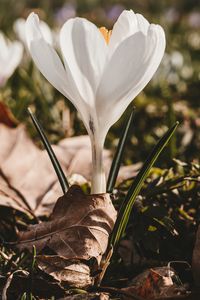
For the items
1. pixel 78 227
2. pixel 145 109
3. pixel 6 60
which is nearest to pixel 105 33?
pixel 78 227

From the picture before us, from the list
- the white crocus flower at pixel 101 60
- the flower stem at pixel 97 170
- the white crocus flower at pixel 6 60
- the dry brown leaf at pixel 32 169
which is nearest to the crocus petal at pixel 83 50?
the white crocus flower at pixel 101 60

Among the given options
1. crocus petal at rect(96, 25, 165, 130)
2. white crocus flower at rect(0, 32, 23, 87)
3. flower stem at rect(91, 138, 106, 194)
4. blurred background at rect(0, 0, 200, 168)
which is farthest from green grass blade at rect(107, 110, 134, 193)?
white crocus flower at rect(0, 32, 23, 87)

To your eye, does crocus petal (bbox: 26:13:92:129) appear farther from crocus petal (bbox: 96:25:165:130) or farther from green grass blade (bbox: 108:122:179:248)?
green grass blade (bbox: 108:122:179:248)

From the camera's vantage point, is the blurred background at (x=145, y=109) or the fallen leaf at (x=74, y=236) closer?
the fallen leaf at (x=74, y=236)

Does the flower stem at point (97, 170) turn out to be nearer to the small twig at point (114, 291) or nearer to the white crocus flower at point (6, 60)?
the small twig at point (114, 291)

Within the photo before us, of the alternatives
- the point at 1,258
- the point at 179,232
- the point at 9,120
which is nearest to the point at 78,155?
the point at 9,120

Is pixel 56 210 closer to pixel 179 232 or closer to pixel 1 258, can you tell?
pixel 1 258

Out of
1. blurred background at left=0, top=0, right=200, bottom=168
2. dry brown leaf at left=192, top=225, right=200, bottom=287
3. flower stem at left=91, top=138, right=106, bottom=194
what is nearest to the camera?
dry brown leaf at left=192, top=225, right=200, bottom=287

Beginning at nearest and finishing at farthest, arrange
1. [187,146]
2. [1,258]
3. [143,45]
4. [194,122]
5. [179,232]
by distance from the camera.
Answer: [143,45] → [1,258] → [179,232] → [187,146] → [194,122]
